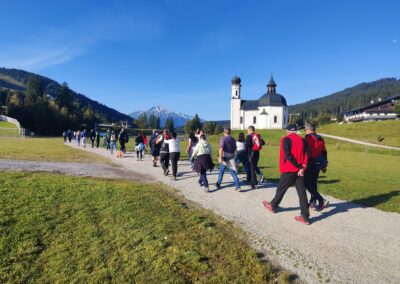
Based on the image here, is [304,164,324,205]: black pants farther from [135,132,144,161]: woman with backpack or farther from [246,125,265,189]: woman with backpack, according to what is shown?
[135,132,144,161]: woman with backpack

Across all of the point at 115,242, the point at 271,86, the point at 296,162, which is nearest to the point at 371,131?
the point at 271,86

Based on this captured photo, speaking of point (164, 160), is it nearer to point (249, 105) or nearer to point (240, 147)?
point (240, 147)

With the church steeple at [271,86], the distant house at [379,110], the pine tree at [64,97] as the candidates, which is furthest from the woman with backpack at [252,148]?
the distant house at [379,110]

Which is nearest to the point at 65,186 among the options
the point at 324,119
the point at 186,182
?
the point at 186,182

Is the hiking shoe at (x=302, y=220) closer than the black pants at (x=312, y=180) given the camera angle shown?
Yes

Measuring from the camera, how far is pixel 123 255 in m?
4.64

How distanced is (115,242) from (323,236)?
4206 mm

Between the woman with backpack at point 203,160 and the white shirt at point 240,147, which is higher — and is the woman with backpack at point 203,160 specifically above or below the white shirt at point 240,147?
below

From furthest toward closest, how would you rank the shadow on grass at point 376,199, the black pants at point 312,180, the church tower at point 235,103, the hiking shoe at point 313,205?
the church tower at point 235,103, the shadow on grass at point 376,199, the hiking shoe at point 313,205, the black pants at point 312,180

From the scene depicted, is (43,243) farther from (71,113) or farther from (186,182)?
(71,113)

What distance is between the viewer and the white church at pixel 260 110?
93.3m

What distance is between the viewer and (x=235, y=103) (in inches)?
4006

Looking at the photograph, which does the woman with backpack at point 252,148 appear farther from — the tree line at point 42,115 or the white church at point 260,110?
the white church at point 260,110

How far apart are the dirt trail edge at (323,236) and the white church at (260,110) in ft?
288
